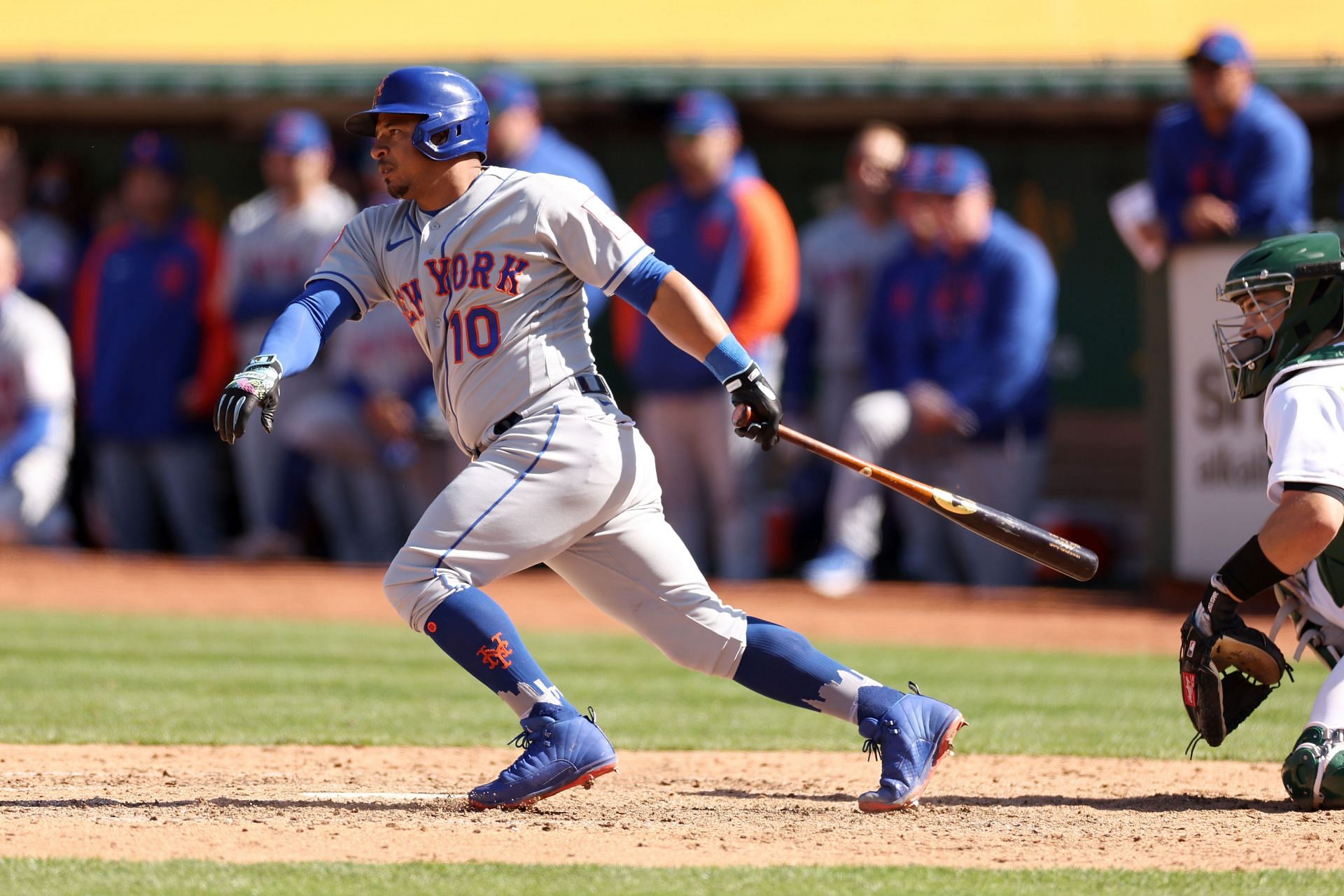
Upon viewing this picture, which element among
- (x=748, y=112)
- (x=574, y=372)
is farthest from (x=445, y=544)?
(x=748, y=112)

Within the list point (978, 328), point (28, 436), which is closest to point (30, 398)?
point (28, 436)

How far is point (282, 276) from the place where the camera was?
1000cm

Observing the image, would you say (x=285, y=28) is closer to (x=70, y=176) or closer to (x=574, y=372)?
(x=70, y=176)

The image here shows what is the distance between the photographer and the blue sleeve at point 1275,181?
8.12 metres

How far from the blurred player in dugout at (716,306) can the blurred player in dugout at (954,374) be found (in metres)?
0.50

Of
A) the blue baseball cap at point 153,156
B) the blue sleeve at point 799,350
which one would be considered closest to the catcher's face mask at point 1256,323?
the blue sleeve at point 799,350

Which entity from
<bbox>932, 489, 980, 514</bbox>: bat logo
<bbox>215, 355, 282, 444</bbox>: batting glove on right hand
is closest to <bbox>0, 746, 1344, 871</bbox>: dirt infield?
<bbox>932, 489, 980, 514</bbox>: bat logo

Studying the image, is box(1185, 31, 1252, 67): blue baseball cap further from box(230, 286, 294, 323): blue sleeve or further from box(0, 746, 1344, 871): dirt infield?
box(230, 286, 294, 323): blue sleeve

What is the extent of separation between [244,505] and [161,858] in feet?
26.8

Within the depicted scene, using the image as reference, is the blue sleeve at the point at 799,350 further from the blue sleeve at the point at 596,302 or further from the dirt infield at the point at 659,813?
the dirt infield at the point at 659,813

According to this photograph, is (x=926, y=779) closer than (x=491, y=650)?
No

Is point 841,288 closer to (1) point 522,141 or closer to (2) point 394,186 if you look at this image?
(1) point 522,141

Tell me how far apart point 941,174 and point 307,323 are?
5.34 meters

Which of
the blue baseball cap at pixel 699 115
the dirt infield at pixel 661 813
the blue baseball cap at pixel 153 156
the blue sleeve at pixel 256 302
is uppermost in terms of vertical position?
the blue baseball cap at pixel 699 115
